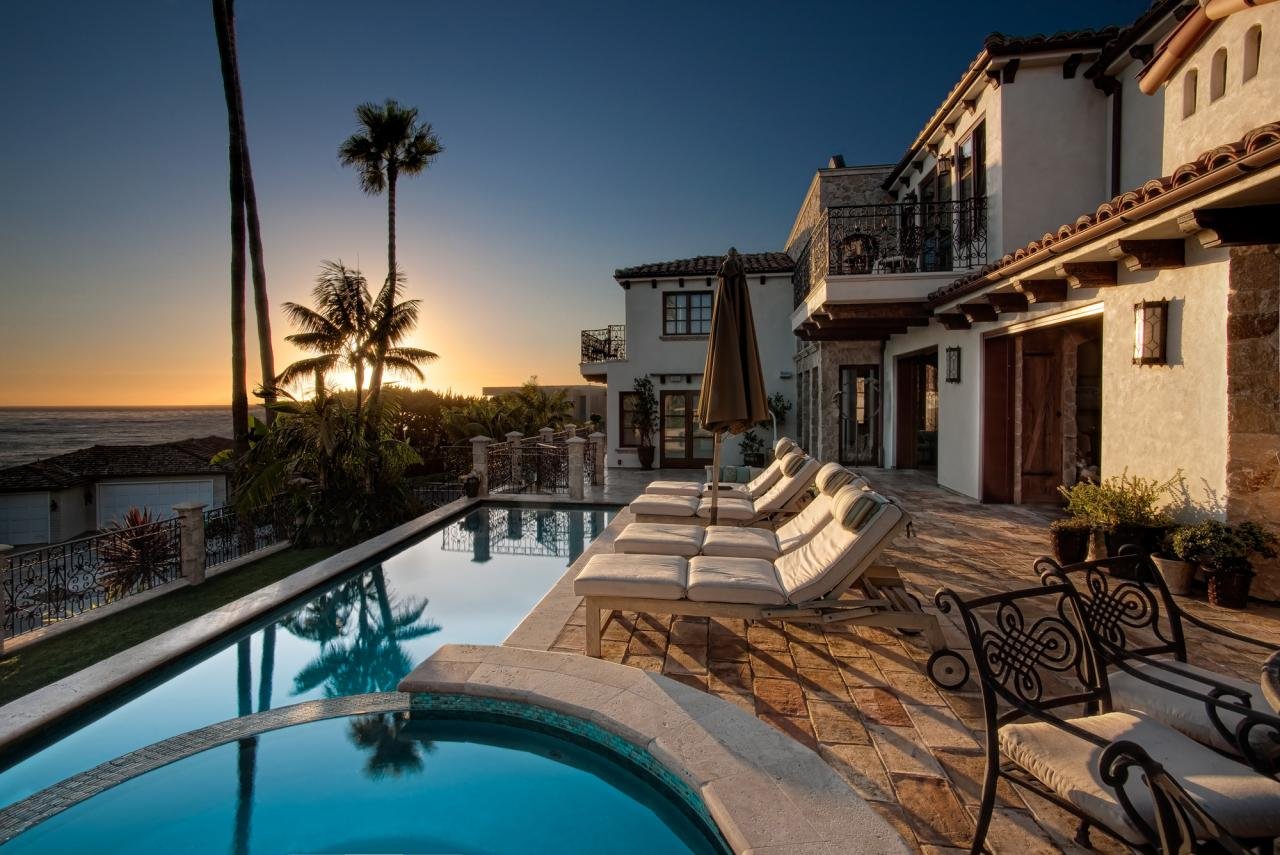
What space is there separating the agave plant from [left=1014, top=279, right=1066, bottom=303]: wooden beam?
11765 millimetres

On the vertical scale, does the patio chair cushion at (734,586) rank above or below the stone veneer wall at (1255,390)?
below

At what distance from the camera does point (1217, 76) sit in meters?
6.21

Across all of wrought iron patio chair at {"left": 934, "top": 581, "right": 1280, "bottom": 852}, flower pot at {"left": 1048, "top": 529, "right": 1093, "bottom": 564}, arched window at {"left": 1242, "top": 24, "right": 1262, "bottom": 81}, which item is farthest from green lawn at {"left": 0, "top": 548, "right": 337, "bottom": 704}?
arched window at {"left": 1242, "top": 24, "right": 1262, "bottom": 81}

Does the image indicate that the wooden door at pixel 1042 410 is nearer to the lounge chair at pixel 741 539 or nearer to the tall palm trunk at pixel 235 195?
the lounge chair at pixel 741 539

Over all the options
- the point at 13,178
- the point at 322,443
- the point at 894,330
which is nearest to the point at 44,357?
the point at 13,178

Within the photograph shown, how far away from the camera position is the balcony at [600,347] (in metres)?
19.5

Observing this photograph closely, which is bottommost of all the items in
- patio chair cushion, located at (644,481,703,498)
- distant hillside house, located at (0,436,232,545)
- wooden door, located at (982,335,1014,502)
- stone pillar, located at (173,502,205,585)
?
distant hillside house, located at (0,436,232,545)

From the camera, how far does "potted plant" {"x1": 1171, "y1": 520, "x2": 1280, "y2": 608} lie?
4.91m

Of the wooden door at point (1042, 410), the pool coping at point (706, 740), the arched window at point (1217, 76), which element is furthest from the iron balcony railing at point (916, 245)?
the pool coping at point (706, 740)

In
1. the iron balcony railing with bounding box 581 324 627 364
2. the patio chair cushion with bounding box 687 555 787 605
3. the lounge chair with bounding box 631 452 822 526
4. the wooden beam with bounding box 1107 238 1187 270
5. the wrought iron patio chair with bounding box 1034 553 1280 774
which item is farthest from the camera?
the iron balcony railing with bounding box 581 324 627 364

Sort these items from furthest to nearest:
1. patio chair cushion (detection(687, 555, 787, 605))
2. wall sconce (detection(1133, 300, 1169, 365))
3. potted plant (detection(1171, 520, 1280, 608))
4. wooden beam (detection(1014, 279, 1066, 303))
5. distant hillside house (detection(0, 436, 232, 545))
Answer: distant hillside house (detection(0, 436, 232, 545)) < wooden beam (detection(1014, 279, 1066, 303)) < wall sconce (detection(1133, 300, 1169, 365)) < potted plant (detection(1171, 520, 1280, 608)) < patio chair cushion (detection(687, 555, 787, 605))

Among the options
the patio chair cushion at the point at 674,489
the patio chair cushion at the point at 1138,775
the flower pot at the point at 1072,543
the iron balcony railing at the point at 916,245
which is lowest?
the flower pot at the point at 1072,543

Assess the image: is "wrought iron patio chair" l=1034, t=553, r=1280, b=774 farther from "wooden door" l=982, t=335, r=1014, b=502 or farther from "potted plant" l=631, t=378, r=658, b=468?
"potted plant" l=631, t=378, r=658, b=468

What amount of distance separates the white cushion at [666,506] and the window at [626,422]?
10982 mm
